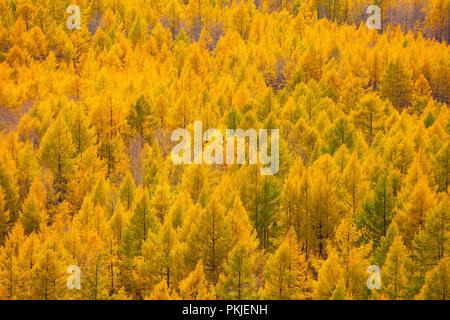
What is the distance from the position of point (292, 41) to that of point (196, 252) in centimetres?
6992

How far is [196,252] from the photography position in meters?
38.2

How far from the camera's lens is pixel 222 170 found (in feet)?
182

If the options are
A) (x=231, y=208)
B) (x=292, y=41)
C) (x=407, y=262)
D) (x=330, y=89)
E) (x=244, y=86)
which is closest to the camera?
(x=407, y=262)

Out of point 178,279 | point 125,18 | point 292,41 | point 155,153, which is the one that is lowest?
point 178,279

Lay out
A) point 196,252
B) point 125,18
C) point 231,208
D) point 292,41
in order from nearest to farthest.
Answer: point 196,252 → point 231,208 → point 292,41 → point 125,18

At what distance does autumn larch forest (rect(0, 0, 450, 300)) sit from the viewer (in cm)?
3650

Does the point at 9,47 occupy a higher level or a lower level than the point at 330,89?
higher

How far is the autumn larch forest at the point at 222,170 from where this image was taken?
36500 millimetres

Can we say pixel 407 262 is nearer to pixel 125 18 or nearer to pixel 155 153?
pixel 155 153

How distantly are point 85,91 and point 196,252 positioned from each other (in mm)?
46082

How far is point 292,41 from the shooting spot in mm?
101000
